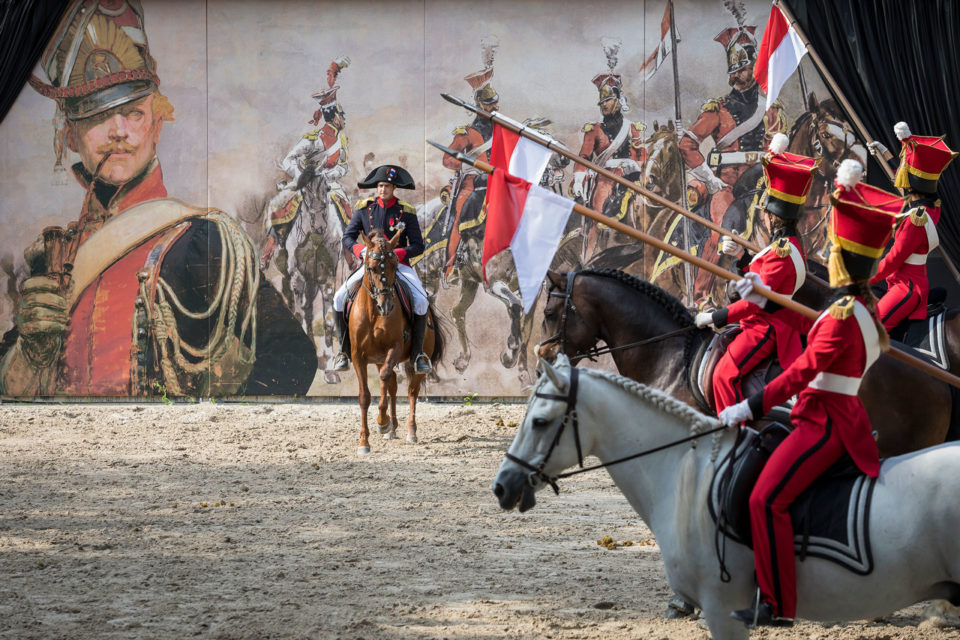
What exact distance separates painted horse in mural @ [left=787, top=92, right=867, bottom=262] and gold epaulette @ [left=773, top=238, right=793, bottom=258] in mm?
8939

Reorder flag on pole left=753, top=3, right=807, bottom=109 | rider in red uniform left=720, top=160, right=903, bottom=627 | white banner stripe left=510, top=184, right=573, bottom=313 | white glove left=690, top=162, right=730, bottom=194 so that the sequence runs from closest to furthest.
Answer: rider in red uniform left=720, top=160, right=903, bottom=627 → white banner stripe left=510, top=184, right=573, bottom=313 → flag on pole left=753, top=3, right=807, bottom=109 → white glove left=690, top=162, right=730, bottom=194

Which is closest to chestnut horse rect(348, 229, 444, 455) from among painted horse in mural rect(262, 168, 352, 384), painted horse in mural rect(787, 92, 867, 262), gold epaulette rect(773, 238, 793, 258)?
painted horse in mural rect(262, 168, 352, 384)

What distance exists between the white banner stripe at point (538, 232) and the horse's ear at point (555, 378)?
1.01 m

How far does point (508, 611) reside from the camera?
212 inches

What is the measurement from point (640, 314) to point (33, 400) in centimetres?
1075

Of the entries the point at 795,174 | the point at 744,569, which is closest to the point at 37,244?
the point at 795,174

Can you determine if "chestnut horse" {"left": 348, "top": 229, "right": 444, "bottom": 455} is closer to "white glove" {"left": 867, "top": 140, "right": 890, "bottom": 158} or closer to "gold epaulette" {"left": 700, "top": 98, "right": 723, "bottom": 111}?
"white glove" {"left": 867, "top": 140, "right": 890, "bottom": 158}

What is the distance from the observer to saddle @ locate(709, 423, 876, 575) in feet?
12.0

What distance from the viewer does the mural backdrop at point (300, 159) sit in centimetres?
1415

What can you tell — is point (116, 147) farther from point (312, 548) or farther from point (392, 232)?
point (312, 548)

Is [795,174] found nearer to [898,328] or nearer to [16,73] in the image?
[898,328]

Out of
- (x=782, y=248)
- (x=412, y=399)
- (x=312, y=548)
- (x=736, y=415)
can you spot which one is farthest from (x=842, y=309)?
(x=412, y=399)

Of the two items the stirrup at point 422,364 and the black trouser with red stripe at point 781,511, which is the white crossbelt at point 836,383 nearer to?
the black trouser with red stripe at point 781,511

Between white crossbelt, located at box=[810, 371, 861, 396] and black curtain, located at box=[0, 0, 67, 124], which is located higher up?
black curtain, located at box=[0, 0, 67, 124]
